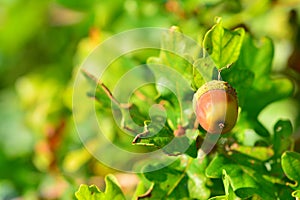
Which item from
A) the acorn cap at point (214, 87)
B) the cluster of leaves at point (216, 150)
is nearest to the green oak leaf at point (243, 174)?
the cluster of leaves at point (216, 150)

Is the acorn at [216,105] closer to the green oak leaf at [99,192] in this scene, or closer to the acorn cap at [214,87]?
the acorn cap at [214,87]

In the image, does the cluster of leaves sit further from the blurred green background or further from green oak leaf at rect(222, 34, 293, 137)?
the blurred green background

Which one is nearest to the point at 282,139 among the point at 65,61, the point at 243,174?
the point at 243,174

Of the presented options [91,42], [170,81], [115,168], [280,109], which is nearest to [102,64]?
[91,42]

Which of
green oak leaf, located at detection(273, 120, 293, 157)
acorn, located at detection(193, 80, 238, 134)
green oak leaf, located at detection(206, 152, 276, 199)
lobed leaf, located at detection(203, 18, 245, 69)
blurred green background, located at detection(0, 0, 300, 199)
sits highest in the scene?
lobed leaf, located at detection(203, 18, 245, 69)

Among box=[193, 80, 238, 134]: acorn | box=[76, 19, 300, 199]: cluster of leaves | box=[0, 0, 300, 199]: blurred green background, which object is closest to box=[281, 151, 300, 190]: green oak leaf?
box=[76, 19, 300, 199]: cluster of leaves

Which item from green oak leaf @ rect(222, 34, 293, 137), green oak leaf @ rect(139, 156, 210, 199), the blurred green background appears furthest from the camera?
the blurred green background
